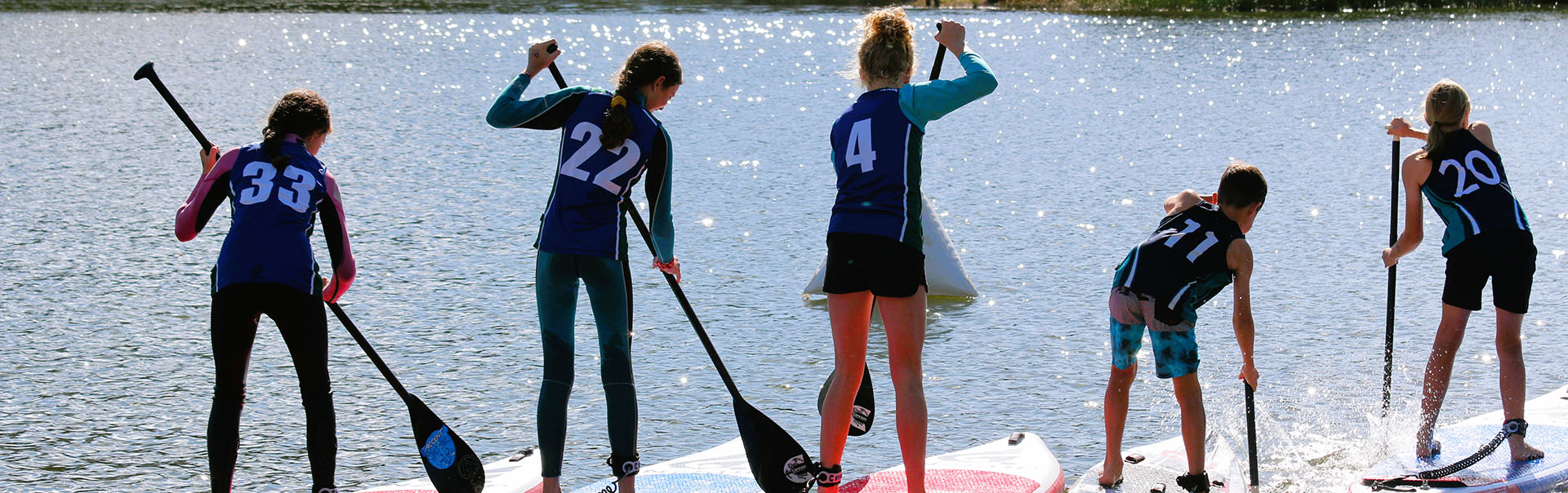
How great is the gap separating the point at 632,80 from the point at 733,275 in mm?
5023

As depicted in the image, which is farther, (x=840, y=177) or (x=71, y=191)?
(x=71, y=191)

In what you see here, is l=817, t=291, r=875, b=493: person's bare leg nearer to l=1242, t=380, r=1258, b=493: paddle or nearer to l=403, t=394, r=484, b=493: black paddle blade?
l=403, t=394, r=484, b=493: black paddle blade

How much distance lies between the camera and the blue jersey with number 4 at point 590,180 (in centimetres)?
423

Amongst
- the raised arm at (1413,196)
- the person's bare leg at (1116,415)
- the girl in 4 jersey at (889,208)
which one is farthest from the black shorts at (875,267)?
the raised arm at (1413,196)

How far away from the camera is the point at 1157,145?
55.8 feet

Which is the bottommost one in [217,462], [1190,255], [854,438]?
[854,438]

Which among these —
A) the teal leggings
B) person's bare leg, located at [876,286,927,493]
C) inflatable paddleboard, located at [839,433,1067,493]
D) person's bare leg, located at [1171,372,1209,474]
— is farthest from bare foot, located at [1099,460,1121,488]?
the teal leggings

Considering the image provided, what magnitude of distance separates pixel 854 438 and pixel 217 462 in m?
2.61

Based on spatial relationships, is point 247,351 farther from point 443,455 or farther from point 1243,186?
point 1243,186

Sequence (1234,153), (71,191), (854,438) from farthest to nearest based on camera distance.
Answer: (1234,153), (71,191), (854,438)

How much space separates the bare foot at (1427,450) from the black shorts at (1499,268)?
1.77 ft

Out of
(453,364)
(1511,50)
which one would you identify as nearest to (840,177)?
(453,364)

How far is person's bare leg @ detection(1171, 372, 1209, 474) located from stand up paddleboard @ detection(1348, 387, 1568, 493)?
65cm

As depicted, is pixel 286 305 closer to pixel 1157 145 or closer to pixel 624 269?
pixel 624 269
